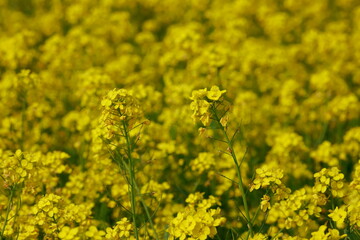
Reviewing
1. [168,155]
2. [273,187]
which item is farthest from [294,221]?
[168,155]

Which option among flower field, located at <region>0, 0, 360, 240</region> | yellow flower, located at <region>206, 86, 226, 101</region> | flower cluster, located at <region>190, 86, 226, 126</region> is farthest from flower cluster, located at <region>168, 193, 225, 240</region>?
yellow flower, located at <region>206, 86, 226, 101</region>

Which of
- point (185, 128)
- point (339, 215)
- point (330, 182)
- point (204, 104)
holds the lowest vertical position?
point (339, 215)

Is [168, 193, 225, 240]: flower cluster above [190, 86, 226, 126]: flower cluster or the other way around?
the other way around

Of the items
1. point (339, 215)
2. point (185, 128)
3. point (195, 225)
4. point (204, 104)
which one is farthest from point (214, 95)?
point (185, 128)

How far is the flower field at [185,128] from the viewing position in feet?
11.4

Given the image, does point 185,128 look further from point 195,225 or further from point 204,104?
point 195,225

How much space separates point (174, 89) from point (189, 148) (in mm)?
568

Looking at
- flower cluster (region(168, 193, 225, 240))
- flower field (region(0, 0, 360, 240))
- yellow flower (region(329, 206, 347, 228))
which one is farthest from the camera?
flower field (region(0, 0, 360, 240))

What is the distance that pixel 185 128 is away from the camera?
18.2ft

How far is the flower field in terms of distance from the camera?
3.48 m

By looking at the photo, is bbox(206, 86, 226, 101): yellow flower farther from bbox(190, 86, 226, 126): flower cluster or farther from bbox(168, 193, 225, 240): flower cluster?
bbox(168, 193, 225, 240): flower cluster

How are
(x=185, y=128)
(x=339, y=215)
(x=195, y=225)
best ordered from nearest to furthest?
(x=195, y=225)
(x=339, y=215)
(x=185, y=128)

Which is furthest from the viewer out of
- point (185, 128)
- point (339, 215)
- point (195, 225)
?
point (185, 128)

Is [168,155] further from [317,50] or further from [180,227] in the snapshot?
[317,50]
